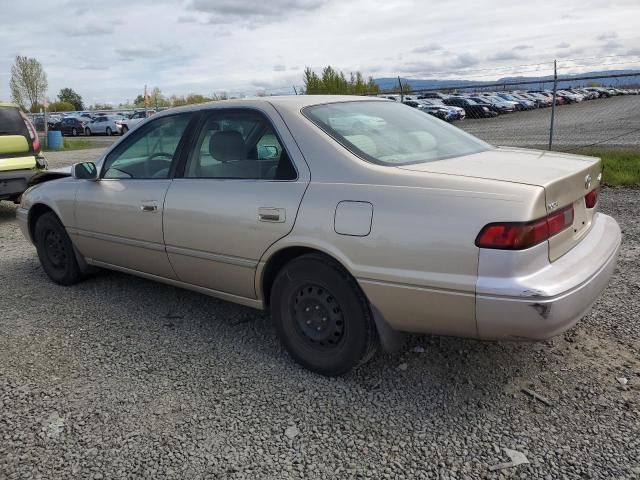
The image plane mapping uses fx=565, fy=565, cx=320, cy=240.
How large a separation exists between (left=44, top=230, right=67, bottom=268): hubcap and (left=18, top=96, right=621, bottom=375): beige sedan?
730 mm

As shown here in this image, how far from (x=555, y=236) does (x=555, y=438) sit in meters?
0.92

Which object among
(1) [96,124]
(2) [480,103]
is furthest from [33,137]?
(2) [480,103]

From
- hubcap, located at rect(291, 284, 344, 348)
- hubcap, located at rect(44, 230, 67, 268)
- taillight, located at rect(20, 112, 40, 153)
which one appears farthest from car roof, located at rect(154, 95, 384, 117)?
taillight, located at rect(20, 112, 40, 153)

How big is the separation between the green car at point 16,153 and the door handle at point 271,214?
5.88 meters

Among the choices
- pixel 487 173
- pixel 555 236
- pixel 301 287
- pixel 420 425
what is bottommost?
pixel 420 425

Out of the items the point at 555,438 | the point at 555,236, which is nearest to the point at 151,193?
the point at 555,236

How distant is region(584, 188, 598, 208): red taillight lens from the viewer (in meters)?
3.14

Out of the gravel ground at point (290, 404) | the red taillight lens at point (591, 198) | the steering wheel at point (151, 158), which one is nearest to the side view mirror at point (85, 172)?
the steering wheel at point (151, 158)

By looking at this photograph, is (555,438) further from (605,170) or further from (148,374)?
(605,170)

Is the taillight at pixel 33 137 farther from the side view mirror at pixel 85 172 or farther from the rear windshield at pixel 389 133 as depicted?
the rear windshield at pixel 389 133

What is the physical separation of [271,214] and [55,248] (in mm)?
2761

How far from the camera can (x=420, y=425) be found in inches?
108

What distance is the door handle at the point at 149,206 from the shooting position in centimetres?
385

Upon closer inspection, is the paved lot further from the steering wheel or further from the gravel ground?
the steering wheel
